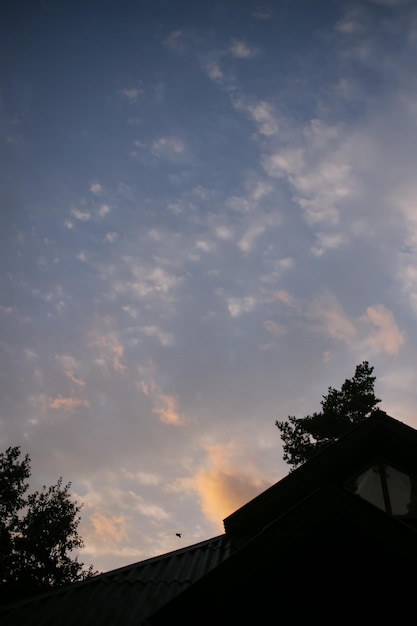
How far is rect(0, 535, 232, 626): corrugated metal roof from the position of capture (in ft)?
22.7

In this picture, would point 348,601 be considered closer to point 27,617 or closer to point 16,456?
point 27,617

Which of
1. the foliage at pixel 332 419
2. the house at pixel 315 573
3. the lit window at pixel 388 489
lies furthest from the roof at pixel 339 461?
the foliage at pixel 332 419

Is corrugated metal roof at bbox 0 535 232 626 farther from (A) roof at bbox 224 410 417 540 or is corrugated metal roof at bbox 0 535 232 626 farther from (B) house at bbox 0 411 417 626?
(A) roof at bbox 224 410 417 540

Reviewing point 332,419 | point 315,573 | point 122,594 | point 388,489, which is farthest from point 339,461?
point 332,419

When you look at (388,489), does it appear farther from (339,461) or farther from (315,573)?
(315,573)

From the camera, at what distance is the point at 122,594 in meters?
7.80

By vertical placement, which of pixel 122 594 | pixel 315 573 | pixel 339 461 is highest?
pixel 339 461

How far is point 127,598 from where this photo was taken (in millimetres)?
7652

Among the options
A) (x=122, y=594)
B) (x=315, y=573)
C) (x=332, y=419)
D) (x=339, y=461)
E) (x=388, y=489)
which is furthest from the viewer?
(x=332, y=419)

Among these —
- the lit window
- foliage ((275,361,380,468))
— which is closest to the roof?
the lit window

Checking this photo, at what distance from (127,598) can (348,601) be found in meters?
4.76

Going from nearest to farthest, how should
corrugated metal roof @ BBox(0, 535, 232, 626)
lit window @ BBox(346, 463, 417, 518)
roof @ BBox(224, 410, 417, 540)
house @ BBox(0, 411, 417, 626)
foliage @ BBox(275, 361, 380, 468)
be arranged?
house @ BBox(0, 411, 417, 626) → corrugated metal roof @ BBox(0, 535, 232, 626) → lit window @ BBox(346, 463, 417, 518) → roof @ BBox(224, 410, 417, 540) → foliage @ BBox(275, 361, 380, 468)

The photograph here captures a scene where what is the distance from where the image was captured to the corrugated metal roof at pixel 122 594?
22.7 ft

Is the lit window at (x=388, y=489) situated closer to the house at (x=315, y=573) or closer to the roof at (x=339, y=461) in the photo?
the roof at (x=339, y=461)
